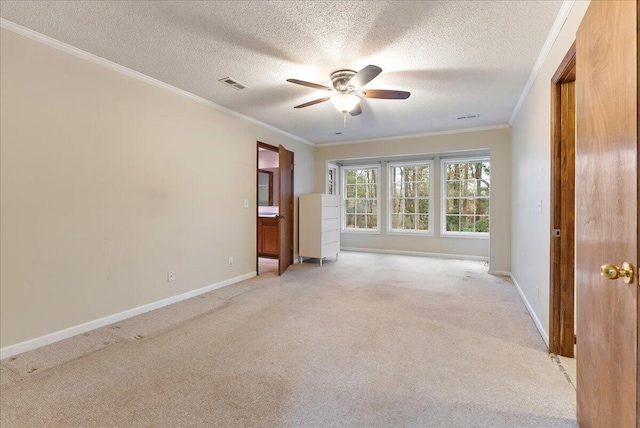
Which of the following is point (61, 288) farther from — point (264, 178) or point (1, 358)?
point (264, 178)

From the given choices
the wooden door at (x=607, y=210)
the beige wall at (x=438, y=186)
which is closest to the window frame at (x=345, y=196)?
the beige wall at (x=438, y=186)

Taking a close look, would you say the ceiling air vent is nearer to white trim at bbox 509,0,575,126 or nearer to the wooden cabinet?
white trim at bbox 509,0,575,126

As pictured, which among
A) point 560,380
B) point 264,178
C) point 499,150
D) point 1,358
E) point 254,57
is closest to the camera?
point 560,380

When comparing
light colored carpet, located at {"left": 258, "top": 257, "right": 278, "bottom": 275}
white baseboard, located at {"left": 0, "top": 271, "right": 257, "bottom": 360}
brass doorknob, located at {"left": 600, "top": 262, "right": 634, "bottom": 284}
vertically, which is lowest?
white baseboard, located at {"left": 0, "top": 271, "right": 257, "bottom": 360}

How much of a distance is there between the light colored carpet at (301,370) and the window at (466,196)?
2.99 m

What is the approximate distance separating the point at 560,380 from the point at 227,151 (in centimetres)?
408

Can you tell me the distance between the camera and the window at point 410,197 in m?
6.41

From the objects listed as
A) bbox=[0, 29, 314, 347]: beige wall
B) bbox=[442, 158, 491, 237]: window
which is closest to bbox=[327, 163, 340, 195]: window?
bbox=[442, 158, 491, 237]: window

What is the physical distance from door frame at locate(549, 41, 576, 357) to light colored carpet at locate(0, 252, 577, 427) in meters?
0.22

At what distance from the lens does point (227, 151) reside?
408cm

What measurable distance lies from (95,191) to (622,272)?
3.49 m

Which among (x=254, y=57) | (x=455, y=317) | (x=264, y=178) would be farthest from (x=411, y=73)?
(x=264, y=178)

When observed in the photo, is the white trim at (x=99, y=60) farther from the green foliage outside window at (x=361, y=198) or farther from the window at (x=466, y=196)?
the window at (x=466, y=196)

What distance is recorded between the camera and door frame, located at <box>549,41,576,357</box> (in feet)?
6.97
